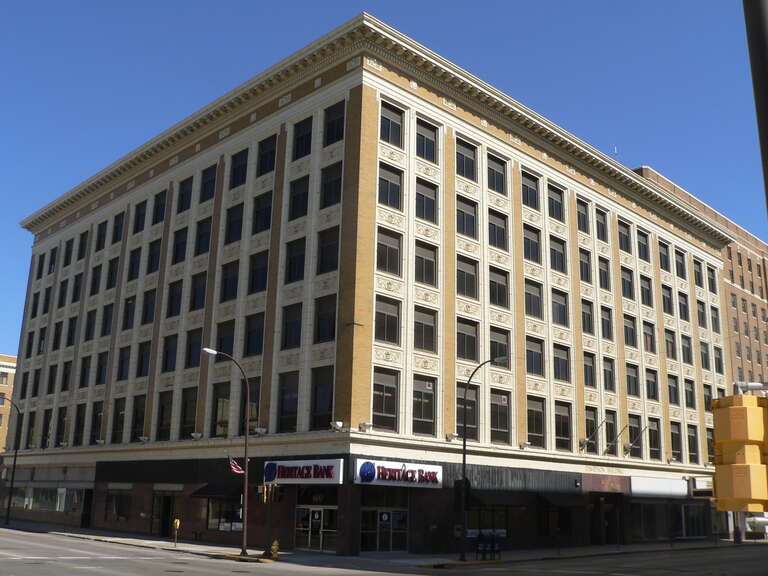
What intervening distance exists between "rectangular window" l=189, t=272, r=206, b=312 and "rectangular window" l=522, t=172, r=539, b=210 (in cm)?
2218

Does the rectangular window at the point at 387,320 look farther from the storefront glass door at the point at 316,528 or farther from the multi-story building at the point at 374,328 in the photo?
the storefront glass door at the point at 316,528

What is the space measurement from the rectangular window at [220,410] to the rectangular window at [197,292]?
20.4ft

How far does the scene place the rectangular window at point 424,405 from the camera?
41344mm

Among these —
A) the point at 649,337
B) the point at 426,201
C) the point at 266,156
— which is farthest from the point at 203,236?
the point at 649,337

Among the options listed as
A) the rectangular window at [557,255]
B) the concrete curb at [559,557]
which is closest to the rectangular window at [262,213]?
the rectangular window at [557,255]

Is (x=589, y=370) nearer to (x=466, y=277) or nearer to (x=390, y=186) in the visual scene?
(x=466, y=277)

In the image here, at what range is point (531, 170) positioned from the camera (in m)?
Answer: 52.6

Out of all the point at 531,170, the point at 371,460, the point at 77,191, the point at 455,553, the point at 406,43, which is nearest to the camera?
the point at 371,460

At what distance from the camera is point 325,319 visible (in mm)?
41344

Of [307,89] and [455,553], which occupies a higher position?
[307,89]

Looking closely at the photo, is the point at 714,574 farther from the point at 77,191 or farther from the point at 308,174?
the point at 77,191

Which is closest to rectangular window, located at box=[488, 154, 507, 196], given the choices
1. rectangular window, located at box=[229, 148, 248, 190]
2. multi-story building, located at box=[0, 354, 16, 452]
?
rectangular window, located at box=[229, 148, 248, 190]

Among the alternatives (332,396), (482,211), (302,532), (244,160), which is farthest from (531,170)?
(302,532)

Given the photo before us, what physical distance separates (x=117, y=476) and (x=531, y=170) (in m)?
35.4
